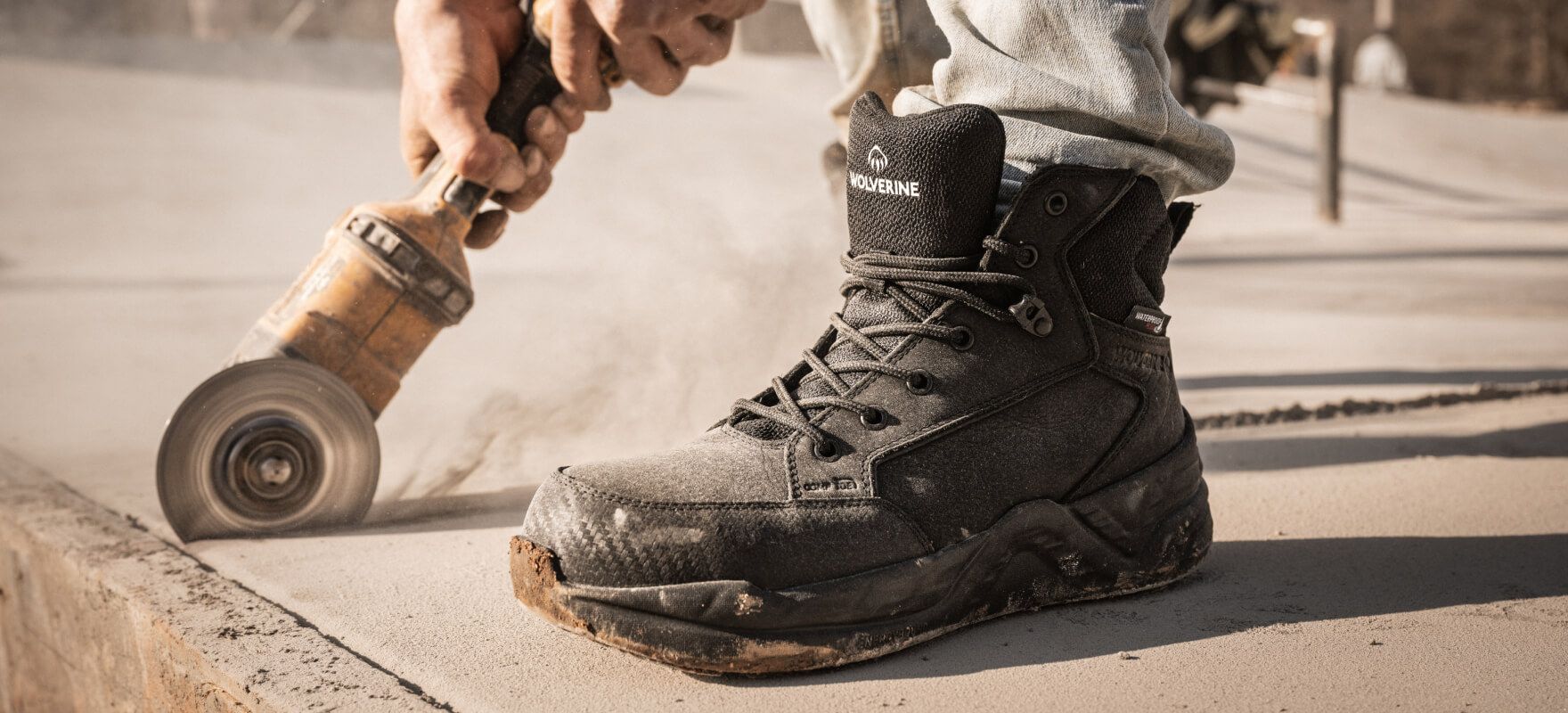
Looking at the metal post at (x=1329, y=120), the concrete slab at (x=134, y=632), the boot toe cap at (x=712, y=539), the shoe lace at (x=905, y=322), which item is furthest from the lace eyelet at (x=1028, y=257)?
the metal post at (x=1329, y=120)

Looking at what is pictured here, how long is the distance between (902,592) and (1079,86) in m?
0.48

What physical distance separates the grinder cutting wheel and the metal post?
5.68 meters

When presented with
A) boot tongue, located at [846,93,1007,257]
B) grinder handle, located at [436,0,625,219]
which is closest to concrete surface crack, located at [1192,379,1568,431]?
boot tongue, located at [846,93,1007,257]

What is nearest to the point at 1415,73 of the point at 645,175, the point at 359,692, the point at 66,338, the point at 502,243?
the point at 645,175

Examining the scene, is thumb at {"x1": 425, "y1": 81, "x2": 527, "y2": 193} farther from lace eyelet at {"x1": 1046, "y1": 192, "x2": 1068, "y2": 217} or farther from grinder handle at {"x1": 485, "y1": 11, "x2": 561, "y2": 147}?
lace eyelet at {"x1": 1046, "y1": 192, "x2": 1068, "y2": 217}

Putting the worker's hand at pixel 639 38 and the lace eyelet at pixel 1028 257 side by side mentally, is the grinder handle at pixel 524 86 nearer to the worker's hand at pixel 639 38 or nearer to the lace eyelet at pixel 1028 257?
the worker's hand at pixel 639 38

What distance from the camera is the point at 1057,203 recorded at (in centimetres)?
108

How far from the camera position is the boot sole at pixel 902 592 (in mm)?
957

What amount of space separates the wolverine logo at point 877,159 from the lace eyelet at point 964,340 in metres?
0.16

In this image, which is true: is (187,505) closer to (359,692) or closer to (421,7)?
(359,692)

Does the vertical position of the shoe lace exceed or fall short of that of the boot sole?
it exceeds it

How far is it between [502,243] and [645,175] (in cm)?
143

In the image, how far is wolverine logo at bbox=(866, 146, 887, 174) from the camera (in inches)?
42.4

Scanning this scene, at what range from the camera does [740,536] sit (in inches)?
38.5
